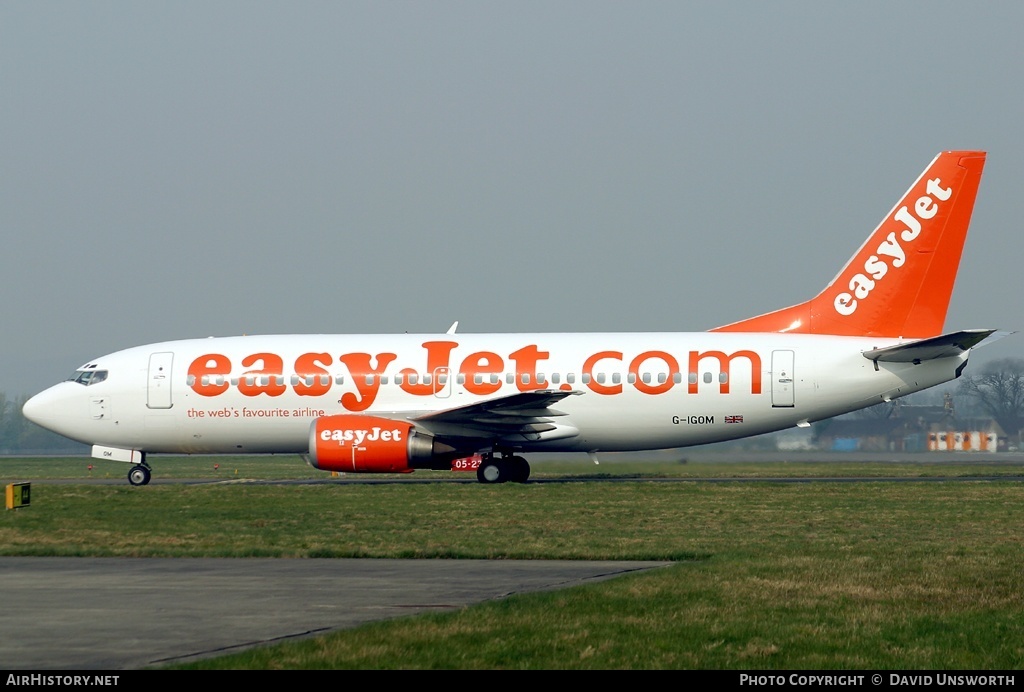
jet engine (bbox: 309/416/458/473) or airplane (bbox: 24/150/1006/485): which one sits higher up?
airplane (bbox: 24/150/1006/485)

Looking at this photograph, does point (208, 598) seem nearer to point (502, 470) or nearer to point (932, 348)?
point (502, 470)

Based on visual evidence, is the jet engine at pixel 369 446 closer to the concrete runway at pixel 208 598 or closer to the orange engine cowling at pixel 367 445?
the orange engine cowling at pixel 367 445

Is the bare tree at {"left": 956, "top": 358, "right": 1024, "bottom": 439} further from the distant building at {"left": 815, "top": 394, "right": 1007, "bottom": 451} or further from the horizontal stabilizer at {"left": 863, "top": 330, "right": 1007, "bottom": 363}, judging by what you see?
the horizontal stabilizer at {"left": 863, "top": 330, "right": 1007, "bottom": 363}

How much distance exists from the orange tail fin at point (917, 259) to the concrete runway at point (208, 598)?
17817mm

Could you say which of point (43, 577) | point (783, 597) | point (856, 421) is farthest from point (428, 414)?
point (856, 421)

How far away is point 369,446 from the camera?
3116 centimetres

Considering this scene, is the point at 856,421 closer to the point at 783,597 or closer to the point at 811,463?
the point at 811,463

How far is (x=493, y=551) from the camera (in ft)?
58.4

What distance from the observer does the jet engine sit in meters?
31.2

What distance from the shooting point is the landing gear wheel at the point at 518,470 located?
33.3 metres

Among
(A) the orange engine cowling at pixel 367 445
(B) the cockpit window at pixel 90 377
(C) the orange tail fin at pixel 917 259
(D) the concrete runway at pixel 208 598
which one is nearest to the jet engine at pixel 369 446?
(A) the orange engine cowling at pixel 367 445

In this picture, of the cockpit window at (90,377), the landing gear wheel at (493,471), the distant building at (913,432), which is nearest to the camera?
the landing gear wheel at (493,471)

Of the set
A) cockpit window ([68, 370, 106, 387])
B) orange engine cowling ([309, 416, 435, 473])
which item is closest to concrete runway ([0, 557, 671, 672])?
orange engine cowling ([309, 416, 435, 473])

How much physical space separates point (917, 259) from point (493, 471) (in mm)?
12055
